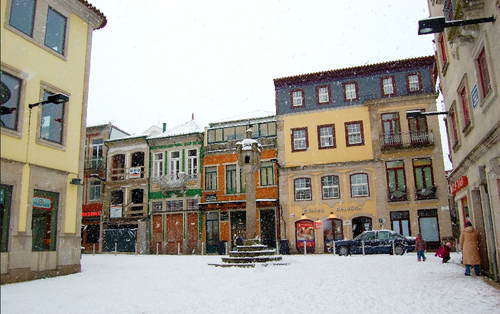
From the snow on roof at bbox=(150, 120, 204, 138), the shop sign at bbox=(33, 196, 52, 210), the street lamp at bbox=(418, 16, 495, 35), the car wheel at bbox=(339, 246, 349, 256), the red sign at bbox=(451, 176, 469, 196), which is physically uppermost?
the snow on roof at bbox=(150, 120, 204, 138)

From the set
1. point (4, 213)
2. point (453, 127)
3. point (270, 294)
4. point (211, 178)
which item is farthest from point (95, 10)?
point (211, 178)

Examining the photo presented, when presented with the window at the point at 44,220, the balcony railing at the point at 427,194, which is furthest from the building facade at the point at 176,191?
the window at the point at 44,220

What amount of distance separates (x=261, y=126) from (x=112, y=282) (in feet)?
75.7

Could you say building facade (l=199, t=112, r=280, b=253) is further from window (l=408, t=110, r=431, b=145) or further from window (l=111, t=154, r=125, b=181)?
window (l=408, t=110, r=431, b=145)

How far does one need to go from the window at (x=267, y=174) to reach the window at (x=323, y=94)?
6.29 meters

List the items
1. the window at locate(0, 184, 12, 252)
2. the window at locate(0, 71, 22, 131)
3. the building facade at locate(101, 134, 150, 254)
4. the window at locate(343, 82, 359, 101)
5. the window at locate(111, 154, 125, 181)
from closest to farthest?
the window at locate(0, 71, 22, 131), the window at locate(0, 184, 12, 252), the window at locate(343, 82, 359, 101), the building facade at locate(101, 134, 150, 254), the window at locate(111, 154, 125, 181)

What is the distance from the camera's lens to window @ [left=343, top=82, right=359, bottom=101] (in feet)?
102

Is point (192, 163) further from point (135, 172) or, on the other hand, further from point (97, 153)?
point (97, 153)

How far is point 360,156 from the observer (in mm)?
29938

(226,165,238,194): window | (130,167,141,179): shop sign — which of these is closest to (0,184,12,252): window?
(226,165,238,194): window

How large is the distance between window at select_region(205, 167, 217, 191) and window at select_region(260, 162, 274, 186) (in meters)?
4.21

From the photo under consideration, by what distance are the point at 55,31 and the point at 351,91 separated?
23327 millimetres

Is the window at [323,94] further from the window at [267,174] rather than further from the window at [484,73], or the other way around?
the window at [484,73]

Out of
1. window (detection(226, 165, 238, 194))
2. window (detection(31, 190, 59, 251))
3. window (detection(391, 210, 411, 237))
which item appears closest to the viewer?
window (detection(31, 190, 59, 251))
